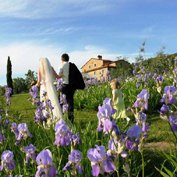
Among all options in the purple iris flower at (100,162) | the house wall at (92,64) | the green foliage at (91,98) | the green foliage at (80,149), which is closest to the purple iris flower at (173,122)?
the green foliage at (80,149)

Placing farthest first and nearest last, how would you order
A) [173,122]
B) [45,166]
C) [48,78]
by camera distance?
[48,78], [173,122], [45,166]

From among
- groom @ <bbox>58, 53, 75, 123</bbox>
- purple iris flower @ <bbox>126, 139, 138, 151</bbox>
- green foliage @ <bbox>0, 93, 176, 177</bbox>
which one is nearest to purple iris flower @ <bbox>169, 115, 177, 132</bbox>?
green foliage @ <bbox>0, 93, 176, 177</bbox>

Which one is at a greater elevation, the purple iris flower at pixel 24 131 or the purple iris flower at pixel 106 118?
Result: the purple iris flower at pixel 106 118

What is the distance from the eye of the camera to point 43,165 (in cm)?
226

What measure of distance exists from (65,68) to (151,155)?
3630mm

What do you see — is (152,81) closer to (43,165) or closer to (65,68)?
(65,68)

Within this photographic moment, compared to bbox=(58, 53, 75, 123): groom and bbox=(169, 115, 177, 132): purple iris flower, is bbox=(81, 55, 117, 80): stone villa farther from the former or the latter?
bbox=(169, 115, 177, 132): purple iris flower

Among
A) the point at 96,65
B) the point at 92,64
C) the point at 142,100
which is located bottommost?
the point at 142,100

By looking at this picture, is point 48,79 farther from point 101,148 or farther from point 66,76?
point 101,148

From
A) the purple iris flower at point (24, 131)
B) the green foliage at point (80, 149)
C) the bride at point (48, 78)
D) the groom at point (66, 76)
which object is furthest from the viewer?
the bride at point (48, 78)

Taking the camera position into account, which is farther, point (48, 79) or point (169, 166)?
point (48, 79)

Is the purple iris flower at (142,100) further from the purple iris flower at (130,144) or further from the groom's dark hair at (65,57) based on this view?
the groom's dark hair at (65,57)

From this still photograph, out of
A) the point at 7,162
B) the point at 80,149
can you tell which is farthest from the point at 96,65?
the point at 7,162

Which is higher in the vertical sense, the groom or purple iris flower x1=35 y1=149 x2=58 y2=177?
the groom
